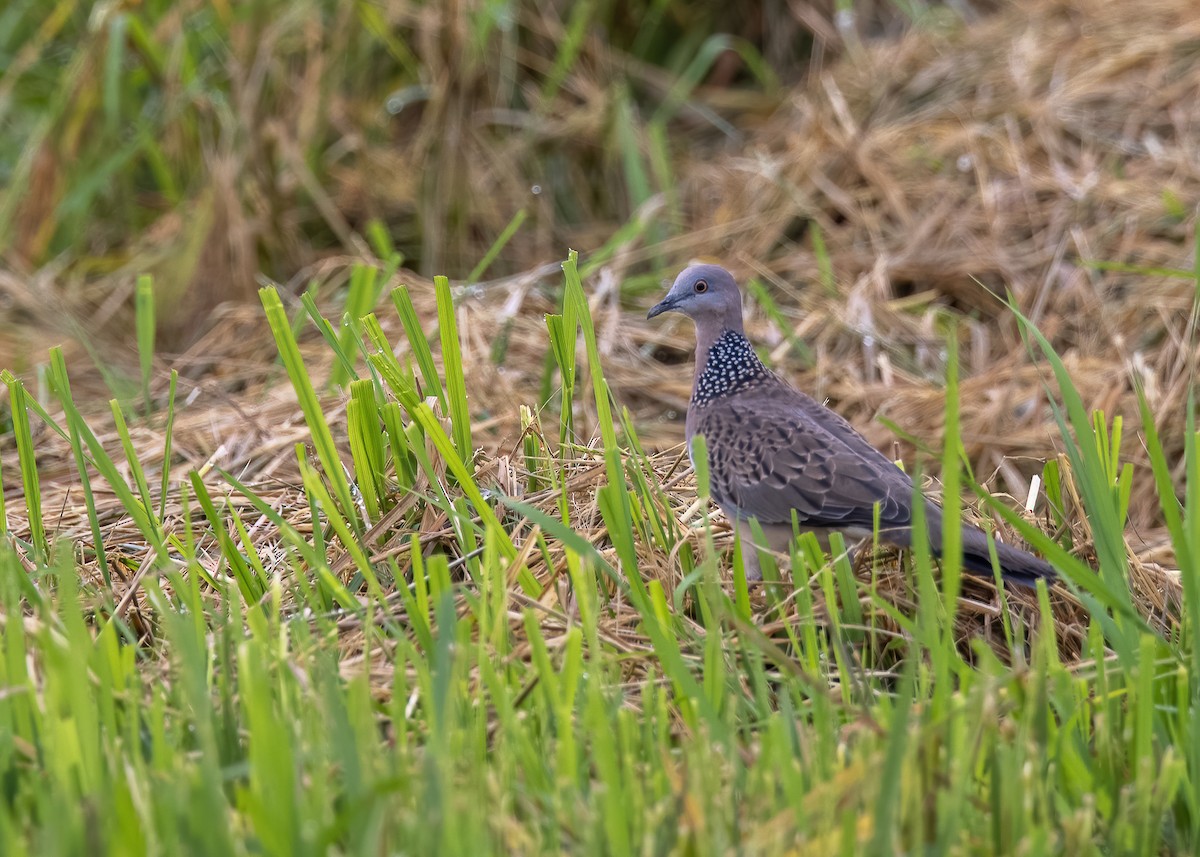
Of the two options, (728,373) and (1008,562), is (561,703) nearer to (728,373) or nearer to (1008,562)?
(1008,562)

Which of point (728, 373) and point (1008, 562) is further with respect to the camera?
point (728, 373)

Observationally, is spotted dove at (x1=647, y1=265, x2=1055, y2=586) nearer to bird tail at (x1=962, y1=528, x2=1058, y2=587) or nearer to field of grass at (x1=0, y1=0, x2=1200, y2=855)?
bird tail at (x1=962, y1=528, x2=1058, y2=587)

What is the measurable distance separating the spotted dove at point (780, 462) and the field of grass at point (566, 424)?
137 millimetres

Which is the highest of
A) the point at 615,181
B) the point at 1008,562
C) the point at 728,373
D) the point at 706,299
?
the point at 615,181

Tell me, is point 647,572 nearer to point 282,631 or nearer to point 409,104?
point 282,631

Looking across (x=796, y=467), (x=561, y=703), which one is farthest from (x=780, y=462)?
(x=561, y=703)

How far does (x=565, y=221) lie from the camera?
719cm

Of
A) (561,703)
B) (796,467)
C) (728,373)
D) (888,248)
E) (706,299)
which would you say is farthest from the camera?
(888,248)

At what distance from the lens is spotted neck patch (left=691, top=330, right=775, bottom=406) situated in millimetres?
4012

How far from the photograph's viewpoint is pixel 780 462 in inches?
141

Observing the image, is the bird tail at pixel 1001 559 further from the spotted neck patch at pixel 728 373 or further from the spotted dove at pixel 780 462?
the spotted neck patch at pixel 728 373

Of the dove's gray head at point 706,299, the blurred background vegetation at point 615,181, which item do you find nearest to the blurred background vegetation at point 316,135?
the blurred background vegetation at point 615,181

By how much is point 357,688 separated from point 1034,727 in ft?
3.30

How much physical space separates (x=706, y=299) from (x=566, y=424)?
78 centimetres
